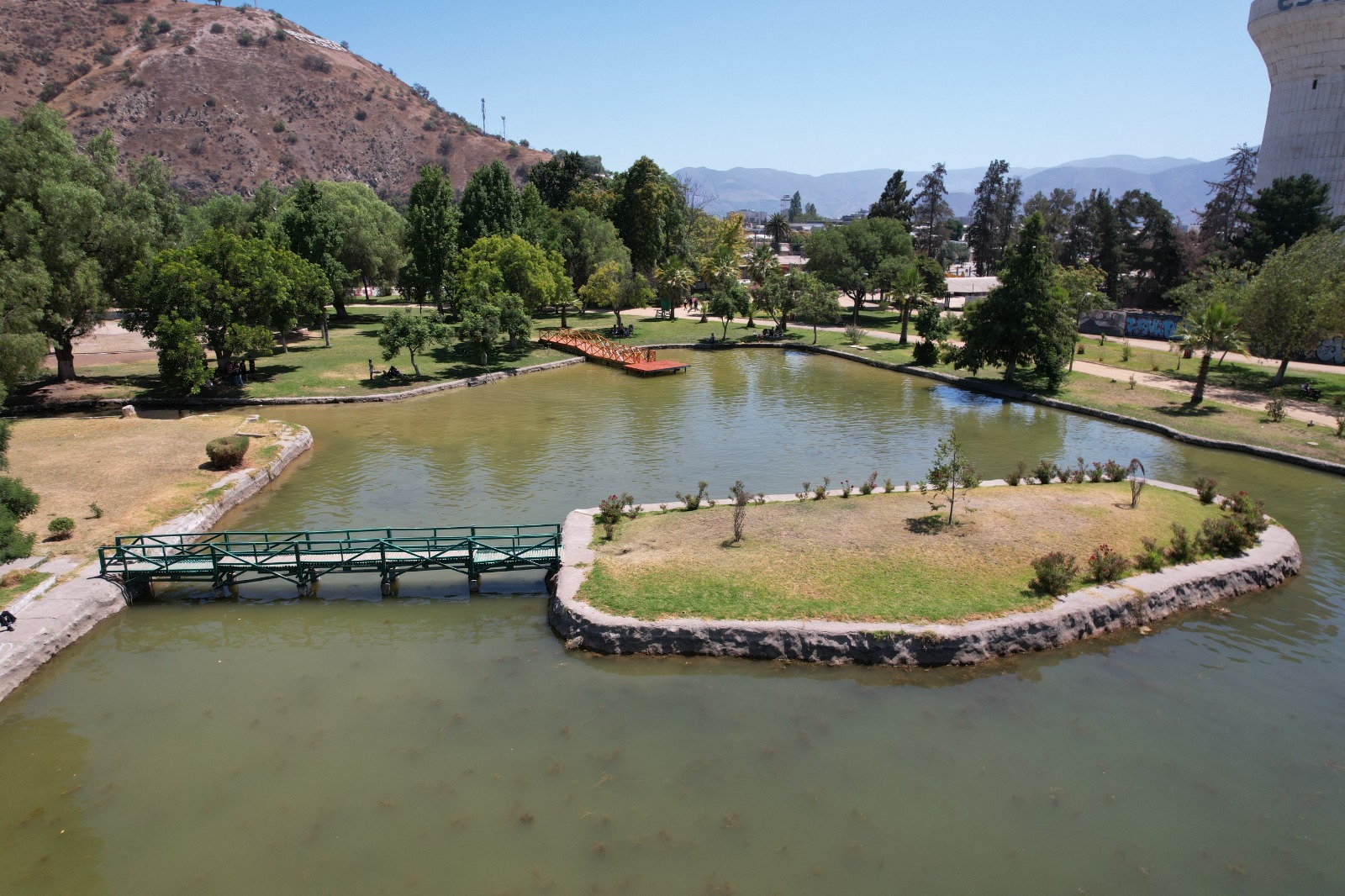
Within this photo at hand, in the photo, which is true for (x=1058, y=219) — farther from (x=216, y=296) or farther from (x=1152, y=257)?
(x=216, y=296)

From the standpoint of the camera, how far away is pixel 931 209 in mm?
90438

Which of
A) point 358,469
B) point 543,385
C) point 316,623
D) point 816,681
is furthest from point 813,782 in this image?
point 543,385

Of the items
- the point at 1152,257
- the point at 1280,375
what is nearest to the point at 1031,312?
the point at 1280,375

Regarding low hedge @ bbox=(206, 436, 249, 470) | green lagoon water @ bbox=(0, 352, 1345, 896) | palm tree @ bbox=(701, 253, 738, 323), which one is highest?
palm tree @ bbox=(701, 253, 738, 323)

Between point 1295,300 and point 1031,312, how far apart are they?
12021mm

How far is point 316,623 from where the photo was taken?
1745cm

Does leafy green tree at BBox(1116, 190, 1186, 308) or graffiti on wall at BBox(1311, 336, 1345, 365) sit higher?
leafy green tree at BBox(1116, 190, 1186, 308)

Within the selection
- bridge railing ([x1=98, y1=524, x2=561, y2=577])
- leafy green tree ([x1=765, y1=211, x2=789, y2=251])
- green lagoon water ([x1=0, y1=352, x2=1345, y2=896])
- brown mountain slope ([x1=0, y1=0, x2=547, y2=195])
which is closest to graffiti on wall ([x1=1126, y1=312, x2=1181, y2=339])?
green lagoon water ([x1=0, y1=352, x2=1345, y2=896])

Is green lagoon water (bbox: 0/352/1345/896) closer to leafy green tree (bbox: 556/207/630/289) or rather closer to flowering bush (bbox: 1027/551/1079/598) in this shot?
flowering bush (bbox: 1027/551/1079/598)

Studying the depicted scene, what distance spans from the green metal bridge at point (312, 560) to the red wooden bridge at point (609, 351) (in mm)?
27419

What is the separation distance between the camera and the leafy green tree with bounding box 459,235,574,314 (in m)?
47.5

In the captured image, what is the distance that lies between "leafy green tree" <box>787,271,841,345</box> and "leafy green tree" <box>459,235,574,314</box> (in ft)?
58.4

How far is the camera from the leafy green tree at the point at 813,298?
5366 cm

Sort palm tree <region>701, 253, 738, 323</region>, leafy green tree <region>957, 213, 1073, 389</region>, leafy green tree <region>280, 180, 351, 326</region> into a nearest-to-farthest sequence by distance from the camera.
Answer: leafy green tree <region>957, 213, 1073, 389</region>, leafy green tree <region>280, 180, 351, 326</region>, palm tree <region>701, 253, 738, 323</region>
